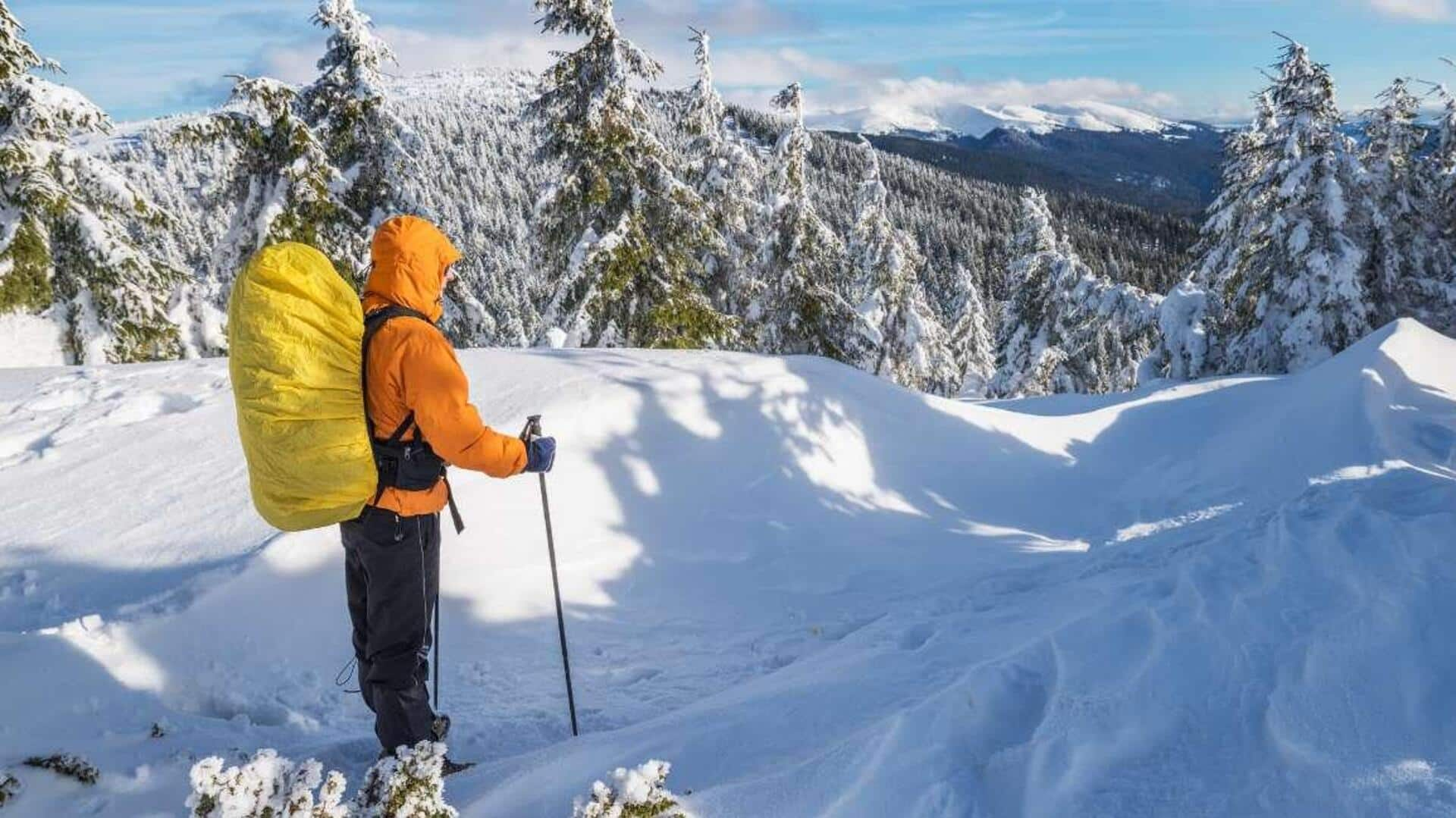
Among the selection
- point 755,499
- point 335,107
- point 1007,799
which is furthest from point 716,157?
point 1007,799

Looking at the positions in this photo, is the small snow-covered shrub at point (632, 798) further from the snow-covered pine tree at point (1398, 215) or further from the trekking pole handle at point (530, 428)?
the snow-covered pine tree at point (1398, 215)

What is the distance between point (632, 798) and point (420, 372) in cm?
209

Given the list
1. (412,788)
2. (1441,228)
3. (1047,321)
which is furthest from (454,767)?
(1047,321)

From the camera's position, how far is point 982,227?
132m

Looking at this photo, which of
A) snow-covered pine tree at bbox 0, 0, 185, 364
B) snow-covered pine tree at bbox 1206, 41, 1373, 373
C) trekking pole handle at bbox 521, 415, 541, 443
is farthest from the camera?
snow-covered pine tree at bbox 1206, 41, 1373, 373

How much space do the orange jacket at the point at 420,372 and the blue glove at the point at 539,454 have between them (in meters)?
0.06

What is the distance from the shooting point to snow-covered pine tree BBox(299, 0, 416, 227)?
1747 cm

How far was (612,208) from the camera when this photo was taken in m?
18.0

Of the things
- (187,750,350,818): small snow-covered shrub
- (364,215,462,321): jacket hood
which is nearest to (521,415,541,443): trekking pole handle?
(364,215,462,321): jacket hood

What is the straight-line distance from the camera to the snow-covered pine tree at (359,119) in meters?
17.5

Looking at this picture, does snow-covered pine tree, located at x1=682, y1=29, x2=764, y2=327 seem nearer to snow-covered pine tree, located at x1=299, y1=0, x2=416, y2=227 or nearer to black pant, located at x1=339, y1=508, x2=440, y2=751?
snow-covered pine tree, located at x1=299, y1=0, x2=416, y2=227

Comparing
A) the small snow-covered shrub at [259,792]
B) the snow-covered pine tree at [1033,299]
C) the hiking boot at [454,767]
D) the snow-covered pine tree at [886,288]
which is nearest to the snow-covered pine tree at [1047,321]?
the snow-covered pine tree at [1033,299]

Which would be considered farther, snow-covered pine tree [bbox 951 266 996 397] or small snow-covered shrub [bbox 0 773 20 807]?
snow-covered pine tree [bbox 951 266 996 397]

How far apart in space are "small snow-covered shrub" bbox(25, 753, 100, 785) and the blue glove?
7.26 feet
